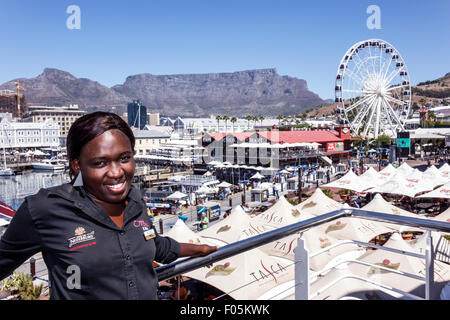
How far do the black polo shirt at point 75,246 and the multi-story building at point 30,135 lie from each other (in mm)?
77097

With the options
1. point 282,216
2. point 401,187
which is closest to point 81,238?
point 282,216

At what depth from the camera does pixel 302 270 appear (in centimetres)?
229

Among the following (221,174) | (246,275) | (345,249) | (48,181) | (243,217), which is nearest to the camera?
(246,275)

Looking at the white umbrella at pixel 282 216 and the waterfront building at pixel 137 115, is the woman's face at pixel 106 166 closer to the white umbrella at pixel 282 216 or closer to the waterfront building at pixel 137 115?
the white umbrella at pixel 282 216

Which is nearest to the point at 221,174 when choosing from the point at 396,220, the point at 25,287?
the point at 25,287

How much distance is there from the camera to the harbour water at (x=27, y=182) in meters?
41.0

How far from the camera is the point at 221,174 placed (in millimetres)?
37281

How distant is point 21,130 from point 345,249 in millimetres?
75357

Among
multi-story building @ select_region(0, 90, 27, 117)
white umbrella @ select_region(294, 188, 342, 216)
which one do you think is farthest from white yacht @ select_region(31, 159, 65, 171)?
multi-story building @ select_region(0, 90, 27, 117)

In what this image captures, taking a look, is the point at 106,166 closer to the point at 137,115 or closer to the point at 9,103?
the point at 137,115

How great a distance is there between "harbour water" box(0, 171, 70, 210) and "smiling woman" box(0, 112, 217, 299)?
41.2 meters

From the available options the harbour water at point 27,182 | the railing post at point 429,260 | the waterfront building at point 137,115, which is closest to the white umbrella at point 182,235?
the railing post at point 429,260

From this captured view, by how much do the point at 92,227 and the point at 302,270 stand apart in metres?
1.38
